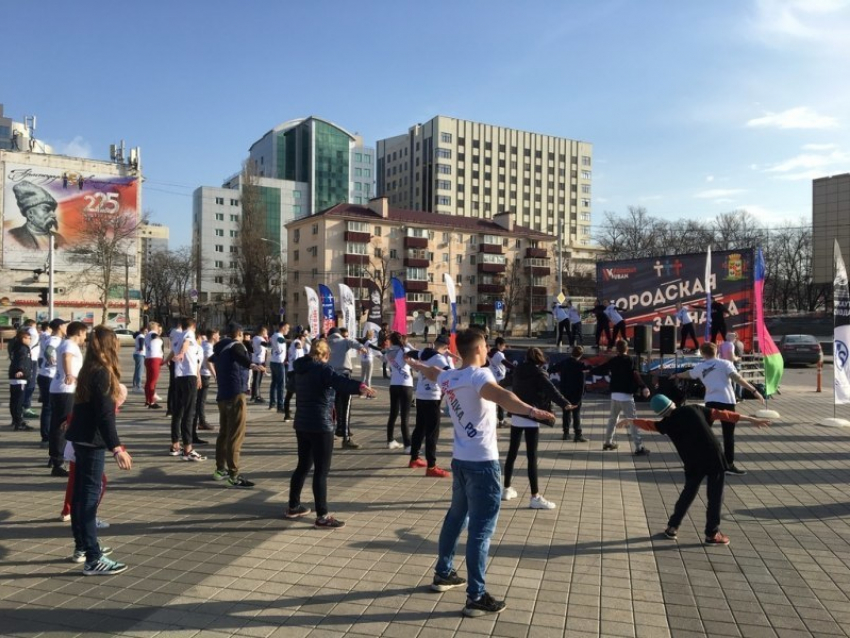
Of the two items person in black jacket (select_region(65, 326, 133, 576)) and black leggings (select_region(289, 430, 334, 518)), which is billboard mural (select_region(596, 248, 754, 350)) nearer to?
black leggings (select_region(289, 430, 334, 518))

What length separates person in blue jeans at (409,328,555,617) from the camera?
420 centimetres

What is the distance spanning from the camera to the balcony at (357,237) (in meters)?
73.2

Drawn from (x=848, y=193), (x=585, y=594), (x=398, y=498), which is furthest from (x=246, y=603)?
(x=848, y=193)

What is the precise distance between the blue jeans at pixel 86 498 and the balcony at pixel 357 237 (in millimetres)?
69285

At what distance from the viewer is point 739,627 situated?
13.5 feet

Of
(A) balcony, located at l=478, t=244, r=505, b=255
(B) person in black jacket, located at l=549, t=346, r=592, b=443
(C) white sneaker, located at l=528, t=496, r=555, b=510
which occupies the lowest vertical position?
(C) white sneaker, located at l=528, t=496, r=555, b=510

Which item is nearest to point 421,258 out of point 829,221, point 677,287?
point 829,221

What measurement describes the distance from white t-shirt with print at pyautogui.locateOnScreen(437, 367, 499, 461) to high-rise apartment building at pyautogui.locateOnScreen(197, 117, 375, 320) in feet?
315

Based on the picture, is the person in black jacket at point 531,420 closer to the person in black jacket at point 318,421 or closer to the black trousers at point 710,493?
the black trousers at point 710,493

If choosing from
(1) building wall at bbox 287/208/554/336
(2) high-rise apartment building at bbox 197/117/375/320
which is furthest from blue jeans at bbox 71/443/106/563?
(2) high-rise apartment building at bbox 197/117/375/320

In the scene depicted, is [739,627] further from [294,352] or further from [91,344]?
[294,352]

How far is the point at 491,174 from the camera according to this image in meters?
114

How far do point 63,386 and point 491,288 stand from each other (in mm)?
75858

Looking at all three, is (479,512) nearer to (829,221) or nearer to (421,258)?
(829,221)
